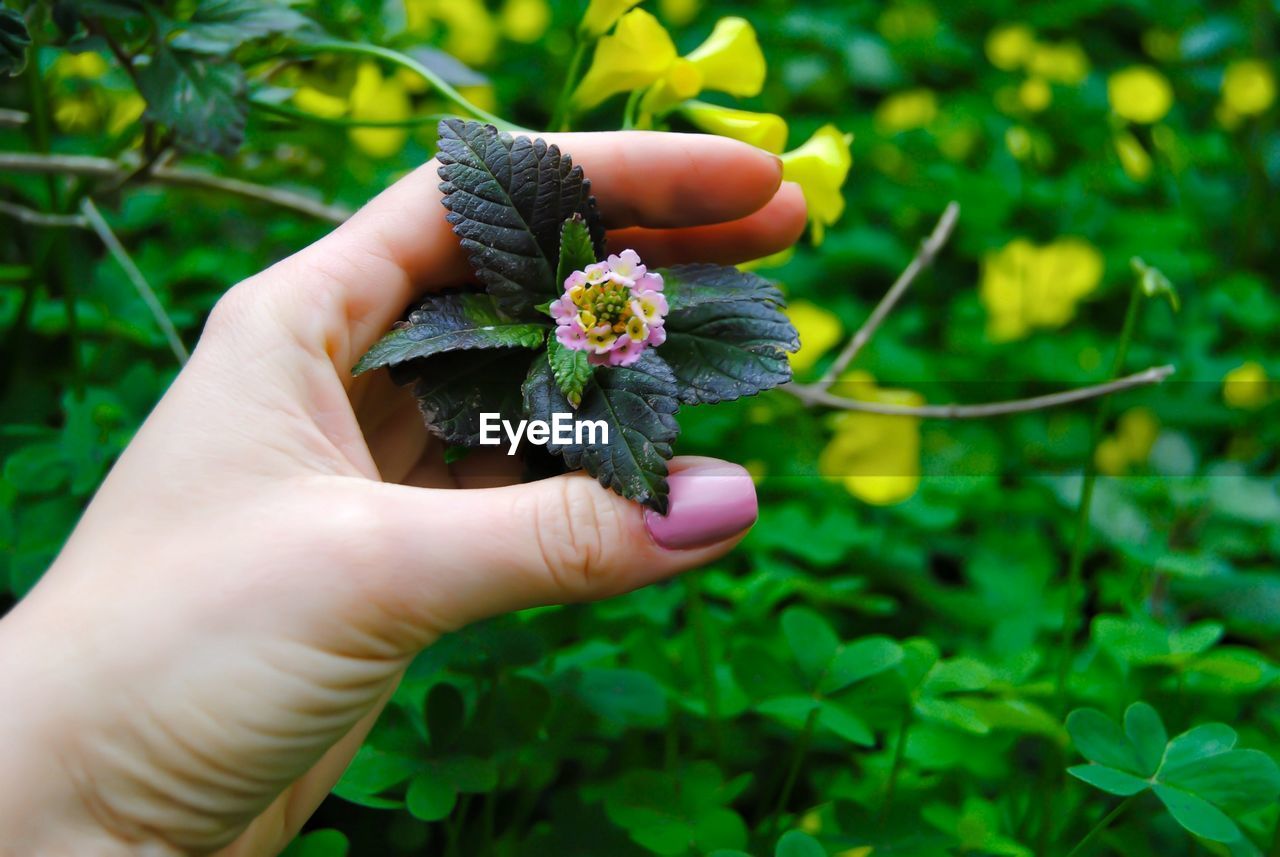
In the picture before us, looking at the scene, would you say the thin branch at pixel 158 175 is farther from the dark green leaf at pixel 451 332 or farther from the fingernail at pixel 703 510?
the fingernail at pixel 703 510

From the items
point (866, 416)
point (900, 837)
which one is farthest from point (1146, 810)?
point (866, 416)

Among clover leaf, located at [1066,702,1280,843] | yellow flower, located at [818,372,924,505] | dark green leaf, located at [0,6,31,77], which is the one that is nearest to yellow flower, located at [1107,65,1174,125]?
yellow flower, located at [818,372,924,505]

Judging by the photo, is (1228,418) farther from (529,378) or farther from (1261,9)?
(529,378)

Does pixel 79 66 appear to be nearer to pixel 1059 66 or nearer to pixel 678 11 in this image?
pixel 678 11

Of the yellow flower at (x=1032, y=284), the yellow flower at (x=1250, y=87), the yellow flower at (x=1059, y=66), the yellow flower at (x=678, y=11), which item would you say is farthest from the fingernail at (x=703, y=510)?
the yellow flower at (x=1250, y=87)

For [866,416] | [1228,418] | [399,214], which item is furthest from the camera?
[1228,418]
